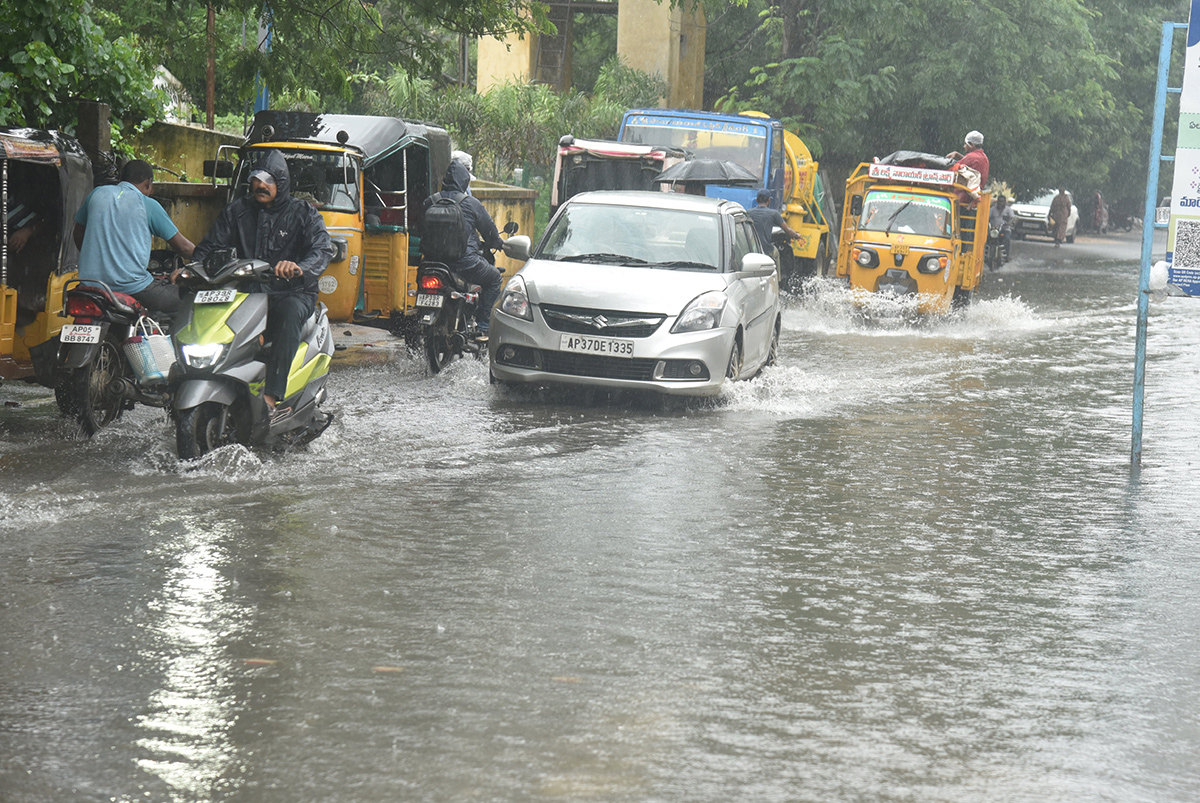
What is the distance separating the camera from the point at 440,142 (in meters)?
15.8

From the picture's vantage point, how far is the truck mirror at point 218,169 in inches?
555

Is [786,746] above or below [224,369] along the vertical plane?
below

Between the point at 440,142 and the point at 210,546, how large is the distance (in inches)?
378

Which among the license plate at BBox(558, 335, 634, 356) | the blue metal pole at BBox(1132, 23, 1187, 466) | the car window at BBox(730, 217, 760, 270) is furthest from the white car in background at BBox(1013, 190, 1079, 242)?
the blue metal pole at BBox(1132, 23, 1187, 466)

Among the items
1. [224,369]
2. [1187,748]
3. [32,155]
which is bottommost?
[1187,748]

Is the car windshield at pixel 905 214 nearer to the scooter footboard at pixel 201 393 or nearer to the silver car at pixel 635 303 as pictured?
the silver car at pixel 635 303

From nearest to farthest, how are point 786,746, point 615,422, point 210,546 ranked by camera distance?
point 786,746
point 210,546
point 615,422

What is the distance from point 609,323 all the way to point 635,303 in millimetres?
249

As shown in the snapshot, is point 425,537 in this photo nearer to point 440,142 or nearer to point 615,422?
point 615,422

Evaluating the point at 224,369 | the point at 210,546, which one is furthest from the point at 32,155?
the point at 210,546

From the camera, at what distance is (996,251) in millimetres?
33938

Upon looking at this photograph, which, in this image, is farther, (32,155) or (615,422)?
(615,422)

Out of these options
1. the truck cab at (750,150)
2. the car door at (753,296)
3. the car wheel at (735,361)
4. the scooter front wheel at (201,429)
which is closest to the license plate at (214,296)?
the scooter front wheel at (201,429)

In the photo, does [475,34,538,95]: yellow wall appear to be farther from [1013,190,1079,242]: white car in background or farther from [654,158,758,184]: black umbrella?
[1013,190,1079,242]: white car in background
